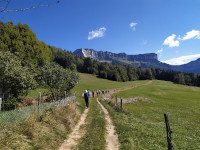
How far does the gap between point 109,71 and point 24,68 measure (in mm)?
103777

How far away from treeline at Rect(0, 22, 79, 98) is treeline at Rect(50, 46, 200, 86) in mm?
64659

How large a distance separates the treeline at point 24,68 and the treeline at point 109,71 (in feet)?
212

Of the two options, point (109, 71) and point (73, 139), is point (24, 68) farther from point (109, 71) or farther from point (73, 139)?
point (109, 71)

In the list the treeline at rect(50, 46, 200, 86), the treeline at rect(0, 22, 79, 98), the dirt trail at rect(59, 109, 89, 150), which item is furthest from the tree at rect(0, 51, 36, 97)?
the treeline at rect(50, 46, 200, 86)

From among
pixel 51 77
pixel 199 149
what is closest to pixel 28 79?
pixel 51 77

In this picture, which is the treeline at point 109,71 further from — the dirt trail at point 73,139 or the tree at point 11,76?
the dirt trail at point 73,139

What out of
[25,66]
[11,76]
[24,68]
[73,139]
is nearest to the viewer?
[73,139]

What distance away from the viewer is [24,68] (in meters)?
14.8

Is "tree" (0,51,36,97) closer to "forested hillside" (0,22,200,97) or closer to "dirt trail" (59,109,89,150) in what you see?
"forested hillside" (0,22,200,97)

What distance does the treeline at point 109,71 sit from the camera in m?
113

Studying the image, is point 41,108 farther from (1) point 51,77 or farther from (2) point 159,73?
(2) point 159,73

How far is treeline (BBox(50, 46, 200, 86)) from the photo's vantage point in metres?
113

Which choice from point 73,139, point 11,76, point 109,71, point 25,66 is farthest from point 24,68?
point 109,71

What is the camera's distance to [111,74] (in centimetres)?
11162
